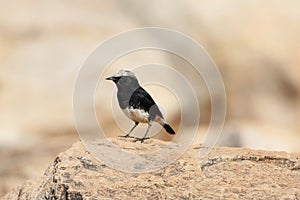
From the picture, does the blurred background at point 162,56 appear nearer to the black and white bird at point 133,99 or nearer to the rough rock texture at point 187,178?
the black and white bird at point 133,99

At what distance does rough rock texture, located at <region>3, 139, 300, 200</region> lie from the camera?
259 inches

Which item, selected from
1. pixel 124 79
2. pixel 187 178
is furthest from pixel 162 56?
pixel 187 178

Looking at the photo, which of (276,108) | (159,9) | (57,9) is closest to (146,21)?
(159,9)

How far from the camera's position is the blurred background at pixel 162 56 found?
51.2 feet

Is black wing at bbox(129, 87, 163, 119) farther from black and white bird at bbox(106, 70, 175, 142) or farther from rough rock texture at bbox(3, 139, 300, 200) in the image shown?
rough rock texture at bbox(3, 139, 300, 200)

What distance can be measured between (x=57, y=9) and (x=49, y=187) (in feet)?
34.7

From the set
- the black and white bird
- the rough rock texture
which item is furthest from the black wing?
the rough rock texture

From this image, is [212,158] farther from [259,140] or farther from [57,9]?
[57,9]

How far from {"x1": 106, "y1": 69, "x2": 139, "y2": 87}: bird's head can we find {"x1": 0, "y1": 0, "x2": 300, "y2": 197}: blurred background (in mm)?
6911

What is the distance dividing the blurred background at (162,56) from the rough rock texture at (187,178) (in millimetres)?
7617

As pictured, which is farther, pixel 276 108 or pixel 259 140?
pixel 276 108

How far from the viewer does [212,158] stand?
23.9ft

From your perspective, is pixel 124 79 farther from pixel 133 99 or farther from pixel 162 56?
pixel 162 56

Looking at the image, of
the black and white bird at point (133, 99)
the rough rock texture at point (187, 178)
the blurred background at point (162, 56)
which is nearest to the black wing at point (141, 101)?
the black and white bird at point (133, 99)
